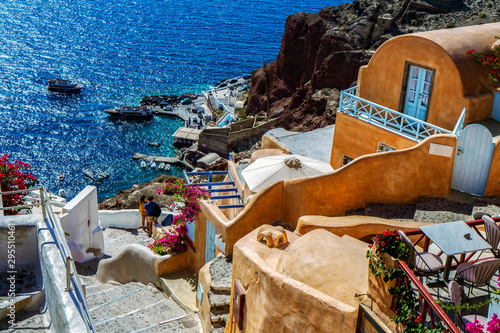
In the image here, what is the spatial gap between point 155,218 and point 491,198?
13.1m

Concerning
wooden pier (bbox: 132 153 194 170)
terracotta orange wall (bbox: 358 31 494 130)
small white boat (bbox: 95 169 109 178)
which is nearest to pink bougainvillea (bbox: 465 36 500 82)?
terracotta orange wall (bbox: 358 31 494 130)

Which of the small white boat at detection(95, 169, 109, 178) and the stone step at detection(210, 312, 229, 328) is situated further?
the small white boat at detection(95, 169, 109, 178)

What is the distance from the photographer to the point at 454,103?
653 inches

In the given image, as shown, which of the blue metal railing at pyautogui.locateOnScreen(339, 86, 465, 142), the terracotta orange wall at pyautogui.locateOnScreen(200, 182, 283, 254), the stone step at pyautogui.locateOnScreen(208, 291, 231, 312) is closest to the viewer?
the stone step at pyautogui.locateOnScreen(208, 291, 231, 312)

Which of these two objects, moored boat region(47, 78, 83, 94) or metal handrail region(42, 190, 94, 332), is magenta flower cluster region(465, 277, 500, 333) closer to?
metal handrail region(42, 190, 94, 332)

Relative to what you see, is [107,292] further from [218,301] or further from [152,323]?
[218,301]

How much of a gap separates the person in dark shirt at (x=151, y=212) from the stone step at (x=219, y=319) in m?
8.79

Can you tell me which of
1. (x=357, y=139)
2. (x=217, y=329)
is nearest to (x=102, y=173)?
(x=357, y=139)

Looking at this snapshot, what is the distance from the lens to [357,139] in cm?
1877

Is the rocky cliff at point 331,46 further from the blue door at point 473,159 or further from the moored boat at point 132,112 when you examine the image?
the blue door at point 473,159

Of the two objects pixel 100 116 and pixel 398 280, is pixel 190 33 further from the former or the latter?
pixel 398 280

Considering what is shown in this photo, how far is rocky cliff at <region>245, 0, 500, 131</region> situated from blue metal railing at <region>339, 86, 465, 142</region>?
21.1 meters

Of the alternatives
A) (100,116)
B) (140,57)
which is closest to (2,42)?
(140,57)

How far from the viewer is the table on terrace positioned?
27.8 ft
